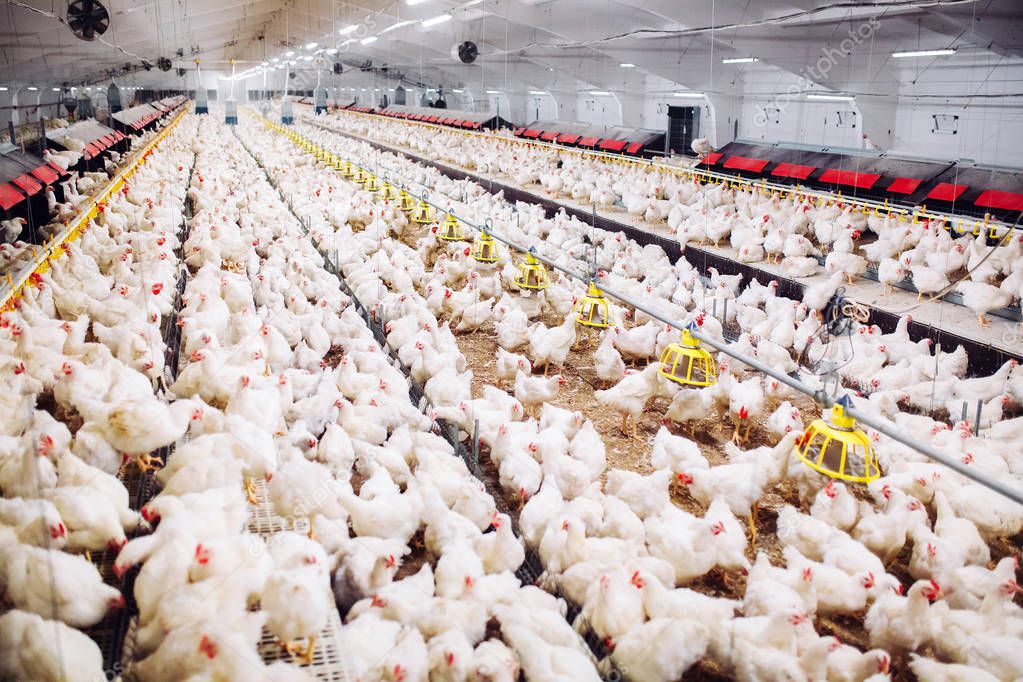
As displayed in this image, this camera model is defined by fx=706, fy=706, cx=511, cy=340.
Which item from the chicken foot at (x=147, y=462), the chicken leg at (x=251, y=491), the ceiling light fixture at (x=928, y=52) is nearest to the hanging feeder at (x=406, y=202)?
the chicken foot at (x=147, y=462)

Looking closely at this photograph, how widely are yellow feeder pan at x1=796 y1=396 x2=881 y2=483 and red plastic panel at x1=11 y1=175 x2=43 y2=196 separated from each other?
797cm

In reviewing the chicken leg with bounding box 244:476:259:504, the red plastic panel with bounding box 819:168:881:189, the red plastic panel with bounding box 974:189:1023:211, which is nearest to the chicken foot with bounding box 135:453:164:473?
the chicken leg with bounding box 244:476:259:504

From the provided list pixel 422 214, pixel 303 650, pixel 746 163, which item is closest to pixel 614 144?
pixel 746 163

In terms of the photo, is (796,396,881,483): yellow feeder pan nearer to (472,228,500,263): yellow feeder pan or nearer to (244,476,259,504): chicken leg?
(244,476,259,504): chicken leg

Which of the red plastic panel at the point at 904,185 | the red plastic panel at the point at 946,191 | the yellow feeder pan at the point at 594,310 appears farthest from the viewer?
the red plastic panel at the point at 904,185

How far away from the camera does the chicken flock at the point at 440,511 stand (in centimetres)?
231

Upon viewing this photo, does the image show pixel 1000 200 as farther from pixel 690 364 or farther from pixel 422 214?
pixel 690 364

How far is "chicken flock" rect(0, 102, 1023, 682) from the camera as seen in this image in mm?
2307

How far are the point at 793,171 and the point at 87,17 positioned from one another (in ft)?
34.5

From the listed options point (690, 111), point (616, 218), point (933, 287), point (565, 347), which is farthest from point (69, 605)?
point (690, 111)

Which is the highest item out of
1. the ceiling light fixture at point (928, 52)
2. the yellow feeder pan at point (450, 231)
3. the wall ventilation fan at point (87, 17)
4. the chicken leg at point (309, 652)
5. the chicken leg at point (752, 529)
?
the wall ventilation fan at point (87, 17)

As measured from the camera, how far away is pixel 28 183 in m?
7.56

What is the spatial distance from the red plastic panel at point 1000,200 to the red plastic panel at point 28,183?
1095 cm

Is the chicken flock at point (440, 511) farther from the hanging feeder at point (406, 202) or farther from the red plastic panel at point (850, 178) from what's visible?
the red plastic panel at point (850, 178)
